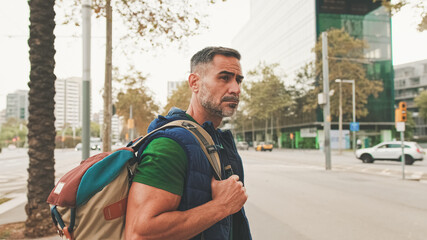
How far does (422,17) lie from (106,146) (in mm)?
10660

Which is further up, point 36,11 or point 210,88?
point 36,11

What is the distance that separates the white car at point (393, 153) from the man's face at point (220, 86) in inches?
794

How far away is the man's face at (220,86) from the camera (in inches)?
64.0

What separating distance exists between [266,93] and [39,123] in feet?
143

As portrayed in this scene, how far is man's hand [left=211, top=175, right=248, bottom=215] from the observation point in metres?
1.34

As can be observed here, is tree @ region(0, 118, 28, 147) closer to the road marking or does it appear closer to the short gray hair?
the road marking

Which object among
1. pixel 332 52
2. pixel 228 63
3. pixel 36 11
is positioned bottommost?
pixel 228 63

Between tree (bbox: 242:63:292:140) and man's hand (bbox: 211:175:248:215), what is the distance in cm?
4570

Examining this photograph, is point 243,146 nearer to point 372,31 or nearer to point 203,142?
point 372,31

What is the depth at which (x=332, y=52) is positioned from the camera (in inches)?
1324

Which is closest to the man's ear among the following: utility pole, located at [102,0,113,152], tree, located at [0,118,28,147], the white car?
utility pole, located at [102,0,113,152]

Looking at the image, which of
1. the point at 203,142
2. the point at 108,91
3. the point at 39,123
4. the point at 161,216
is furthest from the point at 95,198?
the point at 108,91

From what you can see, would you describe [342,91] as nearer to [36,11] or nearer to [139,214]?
[36,11]

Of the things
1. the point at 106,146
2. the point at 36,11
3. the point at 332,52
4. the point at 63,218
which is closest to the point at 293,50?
the point at 332,52
